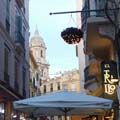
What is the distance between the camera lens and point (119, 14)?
51.3 feet

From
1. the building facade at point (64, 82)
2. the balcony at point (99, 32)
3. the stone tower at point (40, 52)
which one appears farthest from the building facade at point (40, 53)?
the balcony at point (99, 32)

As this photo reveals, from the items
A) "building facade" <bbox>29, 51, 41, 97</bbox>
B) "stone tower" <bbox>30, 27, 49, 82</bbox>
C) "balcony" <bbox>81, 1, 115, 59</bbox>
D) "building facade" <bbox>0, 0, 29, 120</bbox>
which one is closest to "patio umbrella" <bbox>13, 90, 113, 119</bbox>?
"balcony" <bbox>81, 1, 115, 59</bbox>

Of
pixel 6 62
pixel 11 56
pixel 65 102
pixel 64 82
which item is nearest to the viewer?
pixel 65 102

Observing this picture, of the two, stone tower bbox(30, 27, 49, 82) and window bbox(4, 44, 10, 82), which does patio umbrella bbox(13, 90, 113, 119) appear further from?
stone tower bbox(30, 27, 49, 82)

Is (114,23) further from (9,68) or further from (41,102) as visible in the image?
(9,68)

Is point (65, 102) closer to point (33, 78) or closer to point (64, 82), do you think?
point (33, 78)

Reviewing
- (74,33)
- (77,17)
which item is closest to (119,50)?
(74,33)

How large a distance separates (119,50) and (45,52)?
378 ft

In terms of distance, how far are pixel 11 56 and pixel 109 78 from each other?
12.4 metres

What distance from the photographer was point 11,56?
94.4ft

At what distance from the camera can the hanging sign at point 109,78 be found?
1723 cm

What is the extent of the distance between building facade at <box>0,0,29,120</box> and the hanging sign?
6.21 metres

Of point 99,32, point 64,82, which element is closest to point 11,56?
point 99,32

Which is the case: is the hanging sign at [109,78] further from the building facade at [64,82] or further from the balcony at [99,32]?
the building facade at [64,82]
